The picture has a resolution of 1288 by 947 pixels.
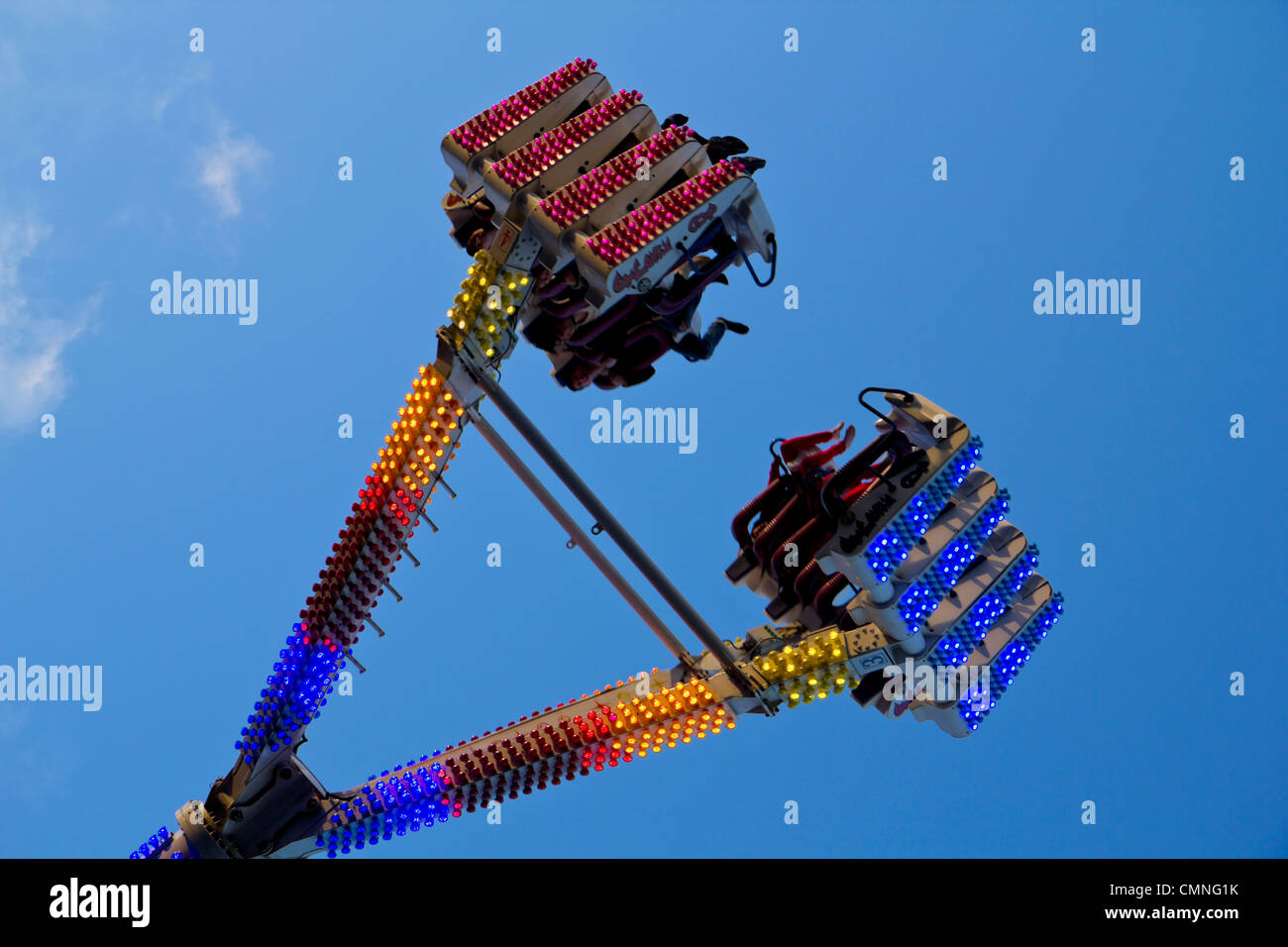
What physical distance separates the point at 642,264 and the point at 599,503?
3266mm

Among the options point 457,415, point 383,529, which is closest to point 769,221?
point 457,415

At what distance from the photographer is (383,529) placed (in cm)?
2025

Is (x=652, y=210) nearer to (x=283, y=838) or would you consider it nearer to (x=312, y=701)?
(x=312, y=701)

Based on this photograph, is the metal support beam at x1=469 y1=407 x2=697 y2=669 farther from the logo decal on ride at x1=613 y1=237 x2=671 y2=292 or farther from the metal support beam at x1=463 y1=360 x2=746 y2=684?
the logo decal on ride at x1=613 y1=237 x2=671 y2=292

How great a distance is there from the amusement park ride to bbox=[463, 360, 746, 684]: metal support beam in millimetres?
29

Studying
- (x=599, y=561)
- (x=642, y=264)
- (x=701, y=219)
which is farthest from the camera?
(x=599, y=561)

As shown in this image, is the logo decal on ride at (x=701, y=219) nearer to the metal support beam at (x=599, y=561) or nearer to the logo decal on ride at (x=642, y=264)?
the logo decal on ride at (x=642, y=264)

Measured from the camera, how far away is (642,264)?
1970 cm

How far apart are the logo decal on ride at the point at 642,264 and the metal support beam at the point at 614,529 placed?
2.20m

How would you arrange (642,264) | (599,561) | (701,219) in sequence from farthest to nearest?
1. (599,561)
2. (701,219)
3. (642,264)

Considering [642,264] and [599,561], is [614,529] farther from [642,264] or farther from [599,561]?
[642,264]

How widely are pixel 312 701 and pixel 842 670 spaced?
713 cm

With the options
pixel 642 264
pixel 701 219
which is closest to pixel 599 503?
pixel 642 264
